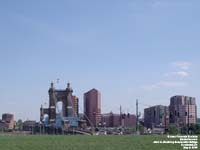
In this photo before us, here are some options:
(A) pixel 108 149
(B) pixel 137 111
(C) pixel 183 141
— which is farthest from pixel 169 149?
(B) pixel 137 111

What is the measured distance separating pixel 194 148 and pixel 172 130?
130 meters

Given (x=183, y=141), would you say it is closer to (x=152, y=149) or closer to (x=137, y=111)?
(x=152, y=149)

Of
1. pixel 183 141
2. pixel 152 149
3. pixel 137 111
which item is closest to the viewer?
pixel 183 141

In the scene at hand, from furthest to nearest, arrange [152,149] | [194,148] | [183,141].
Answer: [152,149] → [183,141] → [194,148]

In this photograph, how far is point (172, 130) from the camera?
529 feet

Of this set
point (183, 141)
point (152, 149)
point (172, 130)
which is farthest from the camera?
point (172, 130)

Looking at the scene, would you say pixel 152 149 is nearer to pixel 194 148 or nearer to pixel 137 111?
pixel 194 148

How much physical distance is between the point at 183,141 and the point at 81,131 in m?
165

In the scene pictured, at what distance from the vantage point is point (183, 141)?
117ft

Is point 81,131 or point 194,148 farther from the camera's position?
point 81,131

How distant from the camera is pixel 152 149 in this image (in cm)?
3825

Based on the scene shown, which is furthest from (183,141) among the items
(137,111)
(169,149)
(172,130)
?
(137,111)

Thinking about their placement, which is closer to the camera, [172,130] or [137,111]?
[172,130]

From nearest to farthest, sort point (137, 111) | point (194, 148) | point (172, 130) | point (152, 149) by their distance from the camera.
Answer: point (194, 148), point (152, 149), point (172, 130), point (137, 111)
